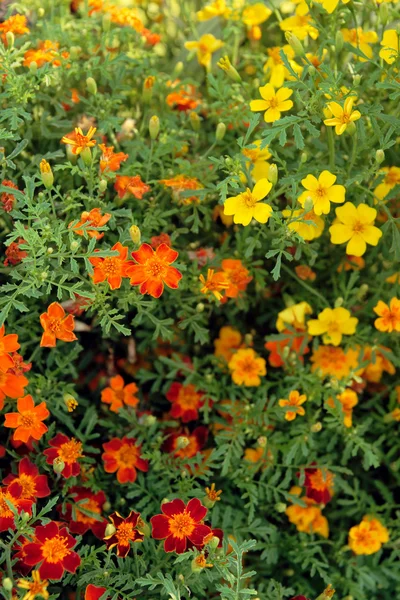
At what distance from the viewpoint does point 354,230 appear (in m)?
1.29

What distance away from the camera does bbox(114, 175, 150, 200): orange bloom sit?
4.14ft

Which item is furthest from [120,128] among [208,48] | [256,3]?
[256,3]

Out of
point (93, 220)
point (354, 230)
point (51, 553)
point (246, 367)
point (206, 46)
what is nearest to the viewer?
point (51, 553)

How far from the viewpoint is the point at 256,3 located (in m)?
1.53

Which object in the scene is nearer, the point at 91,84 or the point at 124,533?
the point at 124,533

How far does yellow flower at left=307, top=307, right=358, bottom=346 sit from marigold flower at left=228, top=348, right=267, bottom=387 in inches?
4.4

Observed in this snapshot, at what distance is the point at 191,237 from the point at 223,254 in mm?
111

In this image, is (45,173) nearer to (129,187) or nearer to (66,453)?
(129,187)

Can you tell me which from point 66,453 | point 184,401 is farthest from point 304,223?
point 66,453

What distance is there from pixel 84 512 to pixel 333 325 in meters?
0.54

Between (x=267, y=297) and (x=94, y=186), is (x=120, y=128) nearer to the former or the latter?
(x=94, y=186)

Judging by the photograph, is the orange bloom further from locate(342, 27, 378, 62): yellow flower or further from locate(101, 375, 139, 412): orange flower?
Result: locate(342, 27, 378, 62): yellow flower

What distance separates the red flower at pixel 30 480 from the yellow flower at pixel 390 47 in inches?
33.5

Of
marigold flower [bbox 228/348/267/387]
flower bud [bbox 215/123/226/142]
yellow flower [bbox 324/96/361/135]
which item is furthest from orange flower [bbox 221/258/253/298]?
yellow flower [bbox 324/96/361/135]
